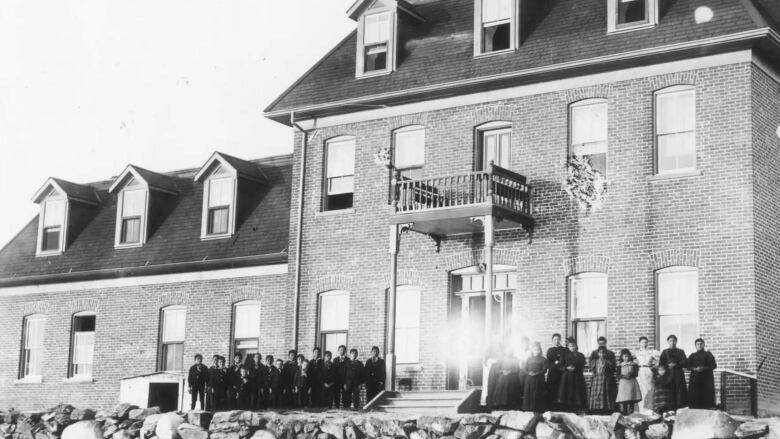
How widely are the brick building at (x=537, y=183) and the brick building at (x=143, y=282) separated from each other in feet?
10.9

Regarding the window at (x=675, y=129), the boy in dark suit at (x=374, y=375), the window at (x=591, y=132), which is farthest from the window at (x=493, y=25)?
the boy in dark suit at (x=374, y=375)

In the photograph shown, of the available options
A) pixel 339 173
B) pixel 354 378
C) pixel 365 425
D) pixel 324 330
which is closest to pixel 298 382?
pixel 354 378

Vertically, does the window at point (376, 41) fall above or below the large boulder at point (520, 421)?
above

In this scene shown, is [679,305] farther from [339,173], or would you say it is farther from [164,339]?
[164,339]

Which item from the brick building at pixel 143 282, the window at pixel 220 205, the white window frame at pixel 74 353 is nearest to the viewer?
the brick building at pixel 143 282

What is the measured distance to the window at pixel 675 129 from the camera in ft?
79.6

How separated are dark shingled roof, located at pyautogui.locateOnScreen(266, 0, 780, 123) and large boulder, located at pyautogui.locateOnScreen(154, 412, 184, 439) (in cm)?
842

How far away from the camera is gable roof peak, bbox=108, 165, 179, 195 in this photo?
34812 millimetres

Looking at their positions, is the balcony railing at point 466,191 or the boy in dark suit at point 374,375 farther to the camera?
the boy in dark suit at point 374,375

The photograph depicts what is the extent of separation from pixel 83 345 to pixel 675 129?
1814 centimetres

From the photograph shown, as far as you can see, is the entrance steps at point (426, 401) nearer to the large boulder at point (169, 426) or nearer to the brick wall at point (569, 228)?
the brick wall at point (569, 228)

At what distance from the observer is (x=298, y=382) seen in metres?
25.8

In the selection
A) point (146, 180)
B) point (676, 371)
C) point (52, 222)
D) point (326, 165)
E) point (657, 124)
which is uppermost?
point (146, 180)

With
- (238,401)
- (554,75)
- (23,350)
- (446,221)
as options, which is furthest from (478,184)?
(23,350)
